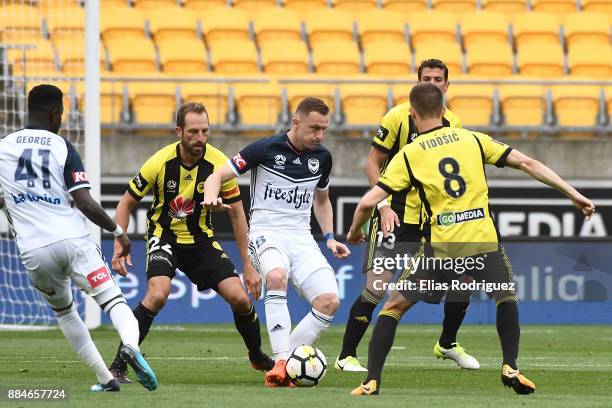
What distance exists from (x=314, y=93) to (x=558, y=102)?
348 centimetres

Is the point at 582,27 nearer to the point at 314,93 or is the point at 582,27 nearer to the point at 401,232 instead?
the point at 314,93

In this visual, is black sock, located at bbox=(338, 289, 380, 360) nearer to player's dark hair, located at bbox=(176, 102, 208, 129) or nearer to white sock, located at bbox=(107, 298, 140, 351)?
player's dark hair, located at bbox=(176, 102, 208, 129)

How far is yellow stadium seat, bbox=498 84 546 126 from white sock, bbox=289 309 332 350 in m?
10.3

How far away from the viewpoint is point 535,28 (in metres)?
20.4

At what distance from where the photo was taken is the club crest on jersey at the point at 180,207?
930 centimetres

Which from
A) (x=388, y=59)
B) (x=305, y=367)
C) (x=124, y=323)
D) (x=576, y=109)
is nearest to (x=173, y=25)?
(x=388, y=59)

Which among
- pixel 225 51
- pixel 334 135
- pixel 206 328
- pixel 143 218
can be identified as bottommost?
pixel 206 328

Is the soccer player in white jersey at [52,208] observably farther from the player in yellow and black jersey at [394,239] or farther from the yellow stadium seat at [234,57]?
the yellow stadium seat at [234,57]

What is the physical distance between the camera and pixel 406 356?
1126 cm

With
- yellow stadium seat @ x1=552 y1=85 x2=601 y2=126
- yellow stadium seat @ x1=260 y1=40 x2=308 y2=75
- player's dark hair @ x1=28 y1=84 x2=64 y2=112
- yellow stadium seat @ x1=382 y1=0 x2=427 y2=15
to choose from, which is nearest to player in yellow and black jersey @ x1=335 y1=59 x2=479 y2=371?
player's dark hair @ x1=28 y1=84 x2=64 y2=112

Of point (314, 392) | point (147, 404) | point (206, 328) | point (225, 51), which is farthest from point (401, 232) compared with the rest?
point (225, 51)

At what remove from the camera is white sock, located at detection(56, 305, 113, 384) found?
25.0 ft

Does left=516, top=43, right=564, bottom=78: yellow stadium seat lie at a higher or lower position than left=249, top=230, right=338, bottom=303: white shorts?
higher

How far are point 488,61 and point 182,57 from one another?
182 inches
